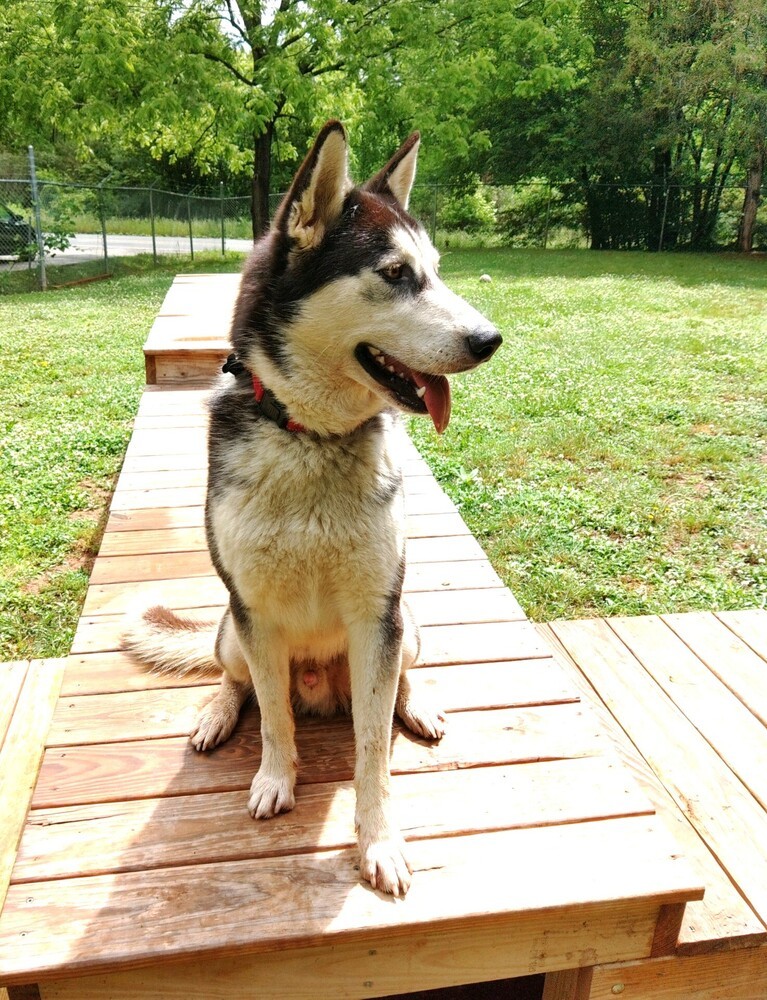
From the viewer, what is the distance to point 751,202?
20188mm

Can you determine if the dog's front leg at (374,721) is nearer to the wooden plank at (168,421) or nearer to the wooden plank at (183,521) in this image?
the wooden plank at (183,521)

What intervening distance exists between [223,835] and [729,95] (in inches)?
836

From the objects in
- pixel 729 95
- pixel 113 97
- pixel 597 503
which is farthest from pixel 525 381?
pixel 729 95

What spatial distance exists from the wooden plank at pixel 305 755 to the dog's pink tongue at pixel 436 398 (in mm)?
1062

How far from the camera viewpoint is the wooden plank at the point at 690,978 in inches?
80.8

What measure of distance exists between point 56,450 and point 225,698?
385 cm

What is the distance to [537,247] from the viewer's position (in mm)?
24547

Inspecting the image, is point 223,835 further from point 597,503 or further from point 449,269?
point 449,269

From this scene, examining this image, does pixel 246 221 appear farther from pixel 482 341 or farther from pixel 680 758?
pixel 482 341

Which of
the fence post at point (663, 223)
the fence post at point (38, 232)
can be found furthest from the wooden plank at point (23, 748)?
the fence post at point (663, 223)

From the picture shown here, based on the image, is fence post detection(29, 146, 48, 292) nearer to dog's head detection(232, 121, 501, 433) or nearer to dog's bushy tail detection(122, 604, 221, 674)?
dog's bushy tail detection(122, 604, 221, 674)

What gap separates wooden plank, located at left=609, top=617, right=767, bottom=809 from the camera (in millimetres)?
2846

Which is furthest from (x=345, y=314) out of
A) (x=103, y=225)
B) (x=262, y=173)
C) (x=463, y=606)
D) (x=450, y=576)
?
(x=262, y=173)

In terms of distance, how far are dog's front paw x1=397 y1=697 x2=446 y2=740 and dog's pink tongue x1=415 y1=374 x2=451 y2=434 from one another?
3.23 ft
